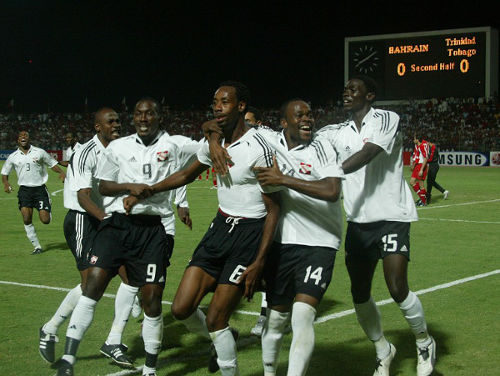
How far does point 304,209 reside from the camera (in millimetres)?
5031

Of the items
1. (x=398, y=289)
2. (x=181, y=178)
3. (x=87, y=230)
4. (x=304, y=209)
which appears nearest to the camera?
(x=304, y=209)

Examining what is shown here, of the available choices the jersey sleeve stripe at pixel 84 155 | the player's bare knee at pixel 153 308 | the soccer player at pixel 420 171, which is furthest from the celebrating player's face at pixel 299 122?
the soccer player at pixel 420 171

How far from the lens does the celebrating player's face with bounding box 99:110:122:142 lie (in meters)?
6.92

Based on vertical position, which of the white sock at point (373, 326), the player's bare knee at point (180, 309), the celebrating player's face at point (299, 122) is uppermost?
the celebrating player's face at point (299, 122)

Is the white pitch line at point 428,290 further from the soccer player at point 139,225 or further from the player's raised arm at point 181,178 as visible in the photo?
the player's raised arm at point 181,178

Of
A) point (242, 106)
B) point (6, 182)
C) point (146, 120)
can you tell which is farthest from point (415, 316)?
point (6, 182)

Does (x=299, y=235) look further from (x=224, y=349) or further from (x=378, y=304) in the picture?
(x=378, y=304)

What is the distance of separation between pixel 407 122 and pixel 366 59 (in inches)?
225

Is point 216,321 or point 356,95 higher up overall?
point 356,95

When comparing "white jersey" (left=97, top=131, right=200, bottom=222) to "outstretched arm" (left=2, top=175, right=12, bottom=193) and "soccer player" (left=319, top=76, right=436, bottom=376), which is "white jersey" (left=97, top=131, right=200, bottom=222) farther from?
"outstretched arm" (left=2, top=175, right=12, bottom=193)

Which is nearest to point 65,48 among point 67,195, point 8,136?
point 8,136

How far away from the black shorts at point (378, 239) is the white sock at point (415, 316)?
1.11 feet

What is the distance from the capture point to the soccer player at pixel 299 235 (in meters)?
4.87

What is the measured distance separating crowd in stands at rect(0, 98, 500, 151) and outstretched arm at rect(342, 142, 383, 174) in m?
37.9
